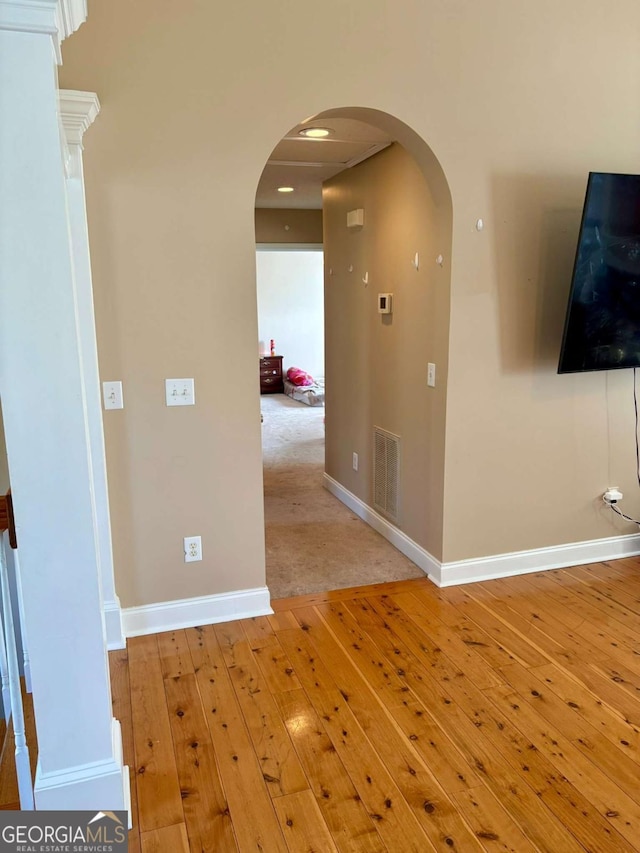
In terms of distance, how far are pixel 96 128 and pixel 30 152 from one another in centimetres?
124

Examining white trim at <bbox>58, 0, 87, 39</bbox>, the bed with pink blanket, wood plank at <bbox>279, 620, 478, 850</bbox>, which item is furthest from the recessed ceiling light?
the bed with pink blanket

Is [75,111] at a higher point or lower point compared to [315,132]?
lower

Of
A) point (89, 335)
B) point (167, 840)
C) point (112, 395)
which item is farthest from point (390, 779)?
point (89, 335)

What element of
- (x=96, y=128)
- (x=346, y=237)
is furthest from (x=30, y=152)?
(x=346, y=237)

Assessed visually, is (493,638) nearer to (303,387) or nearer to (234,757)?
(234,757)

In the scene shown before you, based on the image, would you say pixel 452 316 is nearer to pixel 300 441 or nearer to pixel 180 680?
pixel 180 680

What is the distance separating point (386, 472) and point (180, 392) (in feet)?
5.44

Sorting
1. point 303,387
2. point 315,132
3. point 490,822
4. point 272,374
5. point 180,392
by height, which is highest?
point 315,132

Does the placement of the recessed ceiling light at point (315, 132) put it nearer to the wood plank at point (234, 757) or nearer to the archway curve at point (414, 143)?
the archway curve at point (414, 143)

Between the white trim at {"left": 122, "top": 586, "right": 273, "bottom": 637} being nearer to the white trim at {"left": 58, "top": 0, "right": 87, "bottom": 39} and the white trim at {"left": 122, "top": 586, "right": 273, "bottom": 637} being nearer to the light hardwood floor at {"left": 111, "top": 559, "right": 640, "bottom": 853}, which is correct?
the light hardwood floor at {"left": 111, "top": 559, "right": 640, "bottom": 853}

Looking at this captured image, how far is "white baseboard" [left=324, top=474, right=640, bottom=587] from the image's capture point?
3342mm

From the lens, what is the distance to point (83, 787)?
67.9 inches

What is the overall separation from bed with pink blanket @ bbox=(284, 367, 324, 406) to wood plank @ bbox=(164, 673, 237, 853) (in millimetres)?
7093

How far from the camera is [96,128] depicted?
8.20 feet
